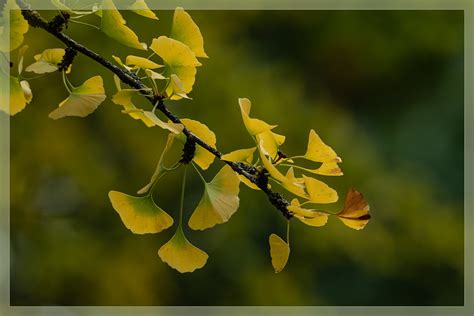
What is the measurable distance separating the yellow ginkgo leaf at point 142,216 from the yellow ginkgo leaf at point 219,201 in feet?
0.09

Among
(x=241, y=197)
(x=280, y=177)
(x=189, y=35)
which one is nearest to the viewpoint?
(x=280, y=177)

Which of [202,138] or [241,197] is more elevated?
[202,138]

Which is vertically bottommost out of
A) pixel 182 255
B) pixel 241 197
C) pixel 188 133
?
pixel 241 197

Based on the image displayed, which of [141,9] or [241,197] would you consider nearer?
[141,9]

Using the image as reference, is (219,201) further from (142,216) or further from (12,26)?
(12,26)

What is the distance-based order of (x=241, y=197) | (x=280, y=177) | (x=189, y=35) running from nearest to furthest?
1. (x=280, y=177)
2. (x=189, y=35)
3. (x=241, y=197)

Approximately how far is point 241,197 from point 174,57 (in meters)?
1.89

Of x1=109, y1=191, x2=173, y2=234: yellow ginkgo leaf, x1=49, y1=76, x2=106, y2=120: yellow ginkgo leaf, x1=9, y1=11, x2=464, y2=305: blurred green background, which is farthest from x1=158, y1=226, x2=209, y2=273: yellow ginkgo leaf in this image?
x1=9, y1=11, x2=464, y2=305: blurred green background

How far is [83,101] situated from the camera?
1.93ft

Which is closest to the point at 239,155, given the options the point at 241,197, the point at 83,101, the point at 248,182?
the point at 248,182

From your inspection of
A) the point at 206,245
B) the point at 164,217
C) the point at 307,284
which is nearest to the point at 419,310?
the point at 307,284

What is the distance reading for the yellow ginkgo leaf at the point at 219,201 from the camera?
0.56 m

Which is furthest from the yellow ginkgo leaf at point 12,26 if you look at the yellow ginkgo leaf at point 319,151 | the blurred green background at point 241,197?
the blurred green background at point 241,197

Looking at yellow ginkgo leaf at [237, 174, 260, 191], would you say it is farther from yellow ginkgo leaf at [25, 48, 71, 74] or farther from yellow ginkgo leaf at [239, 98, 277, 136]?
yellow ginkgo leaf at [25, 48, 71, 74]
